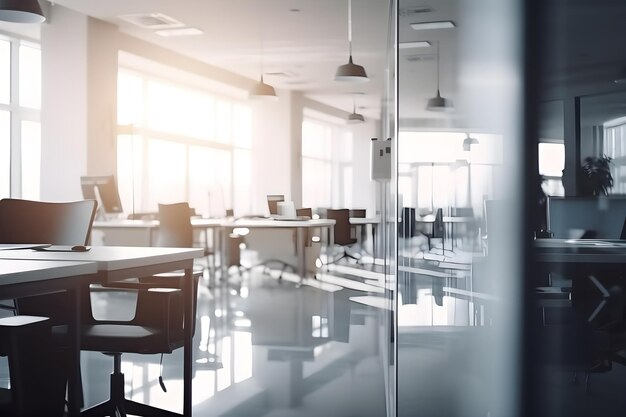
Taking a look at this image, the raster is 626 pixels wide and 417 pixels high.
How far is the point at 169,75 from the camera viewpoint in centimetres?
1216

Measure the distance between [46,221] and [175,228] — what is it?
3210mm

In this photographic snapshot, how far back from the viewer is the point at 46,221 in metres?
3.45

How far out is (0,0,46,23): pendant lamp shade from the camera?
4250mm

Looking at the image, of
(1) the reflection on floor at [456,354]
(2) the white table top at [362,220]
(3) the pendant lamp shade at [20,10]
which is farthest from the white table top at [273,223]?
(1) the reflection on floor at [456,354]

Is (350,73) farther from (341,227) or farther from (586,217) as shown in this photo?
(586,217)

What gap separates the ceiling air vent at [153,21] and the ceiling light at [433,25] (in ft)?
25.8

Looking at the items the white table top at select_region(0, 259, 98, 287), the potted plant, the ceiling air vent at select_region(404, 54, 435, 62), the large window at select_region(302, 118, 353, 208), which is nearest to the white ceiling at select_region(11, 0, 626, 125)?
the ceiling air vent at select_region(404, 54, 435, 62)

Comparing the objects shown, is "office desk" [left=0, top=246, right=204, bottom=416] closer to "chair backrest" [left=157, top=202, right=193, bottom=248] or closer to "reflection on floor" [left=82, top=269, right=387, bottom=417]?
"reflection on floor" [left=82, top=269, right=387, bottom=417]

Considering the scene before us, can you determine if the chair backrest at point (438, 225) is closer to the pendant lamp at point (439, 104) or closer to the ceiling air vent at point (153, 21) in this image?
the pendant lamp at point (439, 104)

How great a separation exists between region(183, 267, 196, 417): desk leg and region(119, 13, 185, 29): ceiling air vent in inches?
275

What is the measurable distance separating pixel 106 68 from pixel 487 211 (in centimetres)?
950

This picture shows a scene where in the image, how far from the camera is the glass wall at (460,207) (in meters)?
1.08

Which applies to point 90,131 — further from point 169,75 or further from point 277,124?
point 277,124

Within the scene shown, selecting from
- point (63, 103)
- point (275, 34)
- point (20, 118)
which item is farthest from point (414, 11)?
point (20, 118)
